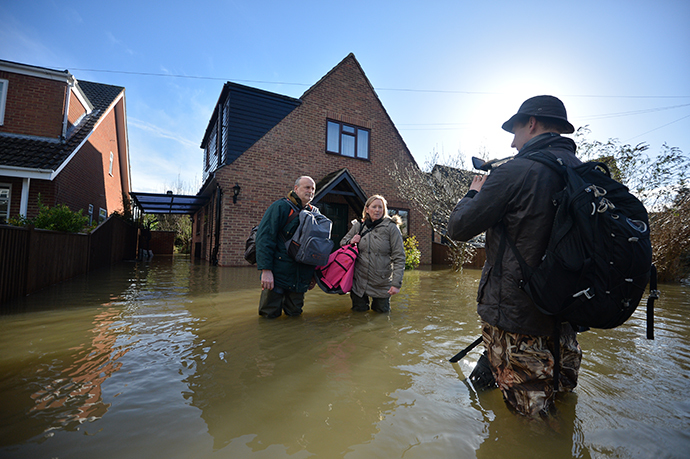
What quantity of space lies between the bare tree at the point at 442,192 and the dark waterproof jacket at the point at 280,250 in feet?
24.9

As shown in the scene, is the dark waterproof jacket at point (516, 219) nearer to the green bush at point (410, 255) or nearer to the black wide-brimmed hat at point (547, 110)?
the black wide-brimmed hat at point (547, 110)

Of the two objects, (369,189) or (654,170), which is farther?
(369,189)

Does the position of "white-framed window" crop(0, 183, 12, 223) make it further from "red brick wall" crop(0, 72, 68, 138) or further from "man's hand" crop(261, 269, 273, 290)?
"man's hand" crop(261, 269, 273, 290)

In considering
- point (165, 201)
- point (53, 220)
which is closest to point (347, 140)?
point (165, 201)

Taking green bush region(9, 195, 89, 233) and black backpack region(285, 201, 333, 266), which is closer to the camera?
black backpack region(285, 201, 333, 266)

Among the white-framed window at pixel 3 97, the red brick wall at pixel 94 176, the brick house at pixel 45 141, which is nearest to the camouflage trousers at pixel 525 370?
the brick house at pixel 45 141

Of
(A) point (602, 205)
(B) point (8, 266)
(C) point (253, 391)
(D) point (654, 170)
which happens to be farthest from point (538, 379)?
(D) point (654, 170)

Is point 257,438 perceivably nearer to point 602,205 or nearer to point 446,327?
point 602,205

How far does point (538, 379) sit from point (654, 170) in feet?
34.4

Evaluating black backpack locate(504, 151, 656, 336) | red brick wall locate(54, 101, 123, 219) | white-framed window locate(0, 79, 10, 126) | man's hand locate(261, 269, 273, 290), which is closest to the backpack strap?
man's hand locate(261, 269, 273, 290)

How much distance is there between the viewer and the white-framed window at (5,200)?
9.66 m

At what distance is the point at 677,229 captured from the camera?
902 cm

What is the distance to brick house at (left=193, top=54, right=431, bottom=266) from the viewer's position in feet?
38.5

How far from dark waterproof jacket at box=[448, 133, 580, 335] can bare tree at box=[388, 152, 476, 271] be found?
898cm
